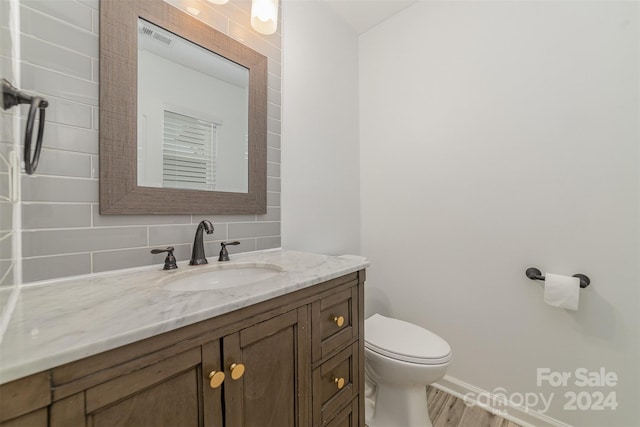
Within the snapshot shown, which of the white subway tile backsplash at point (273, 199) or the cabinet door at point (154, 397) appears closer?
the cabinet door at point (154, 397)

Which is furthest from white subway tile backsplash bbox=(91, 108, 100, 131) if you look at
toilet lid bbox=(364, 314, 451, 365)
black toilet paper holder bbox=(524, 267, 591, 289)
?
black toilet paper holder bbox=(524, 267, 591, 289)

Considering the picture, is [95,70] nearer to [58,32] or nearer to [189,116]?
[58,32]

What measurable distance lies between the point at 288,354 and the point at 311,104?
4.63ft

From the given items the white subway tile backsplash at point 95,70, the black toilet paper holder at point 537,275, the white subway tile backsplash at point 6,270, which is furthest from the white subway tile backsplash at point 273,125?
the black toilet paper holder at point 537,275

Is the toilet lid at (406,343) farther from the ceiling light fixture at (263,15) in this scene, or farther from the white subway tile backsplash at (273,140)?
the ceiling light fixture at (263,15)

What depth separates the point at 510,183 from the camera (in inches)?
54.1

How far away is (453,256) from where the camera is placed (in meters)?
1.56

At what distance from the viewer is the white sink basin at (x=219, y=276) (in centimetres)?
92

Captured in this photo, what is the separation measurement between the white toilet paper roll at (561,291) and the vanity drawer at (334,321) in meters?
0.94

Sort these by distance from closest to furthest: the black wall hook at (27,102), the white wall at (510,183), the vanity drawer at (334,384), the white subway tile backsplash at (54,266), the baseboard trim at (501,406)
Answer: the black wall hook at (27,102) < the white subway tile backsplash at (54,266) < the vanity drawer at (334,384) < the white wall at (510,183) < the baseboard trim at (501,406)

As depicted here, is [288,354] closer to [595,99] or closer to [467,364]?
[467,364]

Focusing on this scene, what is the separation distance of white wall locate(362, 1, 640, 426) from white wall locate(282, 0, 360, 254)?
177 mm

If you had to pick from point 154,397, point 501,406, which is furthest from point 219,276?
point 501,406

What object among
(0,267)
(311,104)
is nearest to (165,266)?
(0,267)
